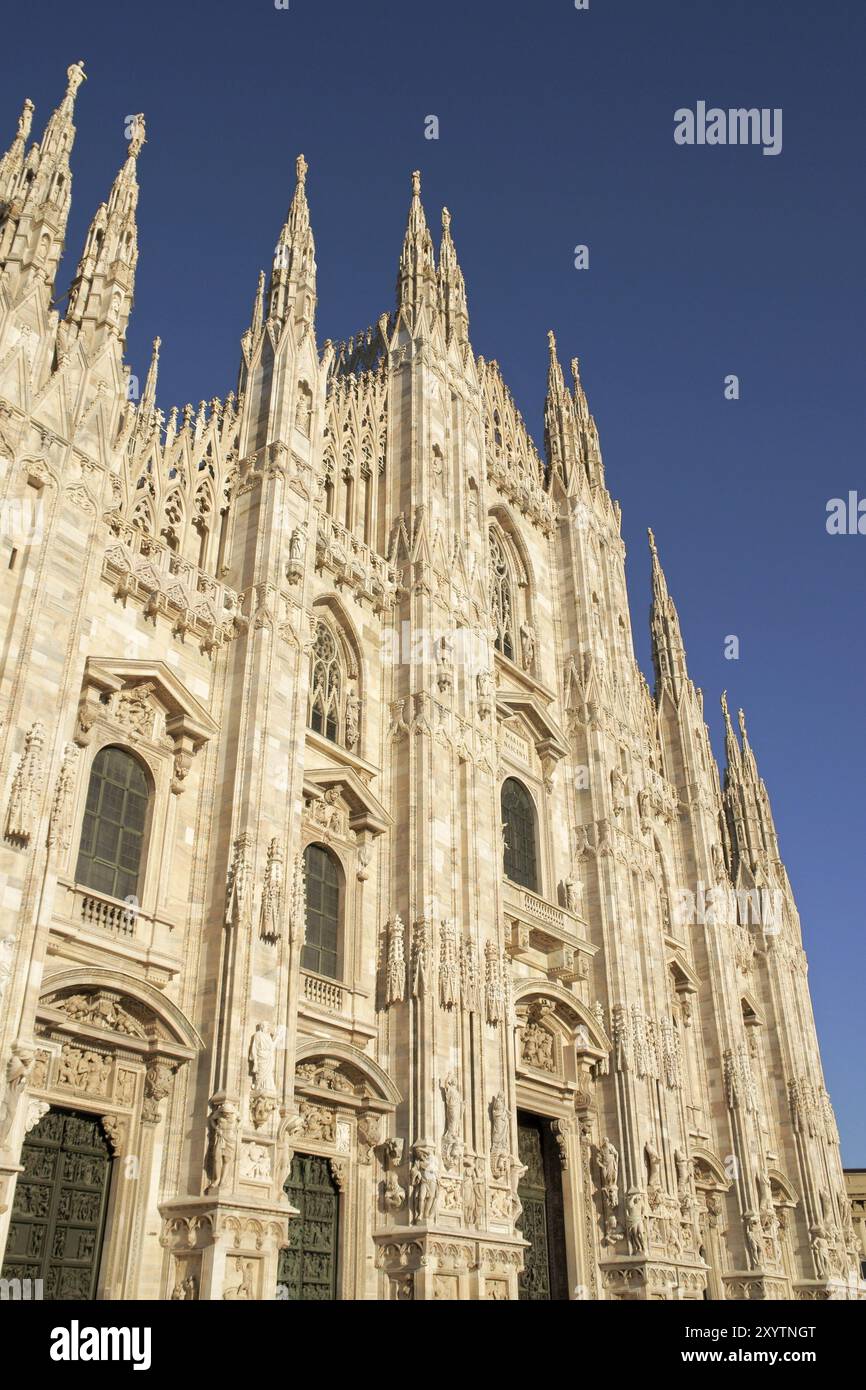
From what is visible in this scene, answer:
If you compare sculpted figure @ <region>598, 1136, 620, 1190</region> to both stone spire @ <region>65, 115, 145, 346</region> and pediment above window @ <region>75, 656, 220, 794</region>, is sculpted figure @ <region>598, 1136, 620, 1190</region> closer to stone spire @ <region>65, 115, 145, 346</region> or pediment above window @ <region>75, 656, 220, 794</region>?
pediment above window @ <region>75, 656, 220, 794</region>

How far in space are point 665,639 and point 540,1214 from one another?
21.0 m

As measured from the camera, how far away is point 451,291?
33.1 m

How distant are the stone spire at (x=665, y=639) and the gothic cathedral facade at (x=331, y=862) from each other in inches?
178

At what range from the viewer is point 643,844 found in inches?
1262

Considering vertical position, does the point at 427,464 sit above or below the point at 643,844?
above

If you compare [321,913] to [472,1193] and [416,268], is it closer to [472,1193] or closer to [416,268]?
[472,1193]

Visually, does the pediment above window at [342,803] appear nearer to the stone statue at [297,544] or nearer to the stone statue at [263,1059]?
the stone statue at [297,544]

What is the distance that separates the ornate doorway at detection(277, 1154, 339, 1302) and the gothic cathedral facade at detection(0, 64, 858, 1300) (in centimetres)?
7

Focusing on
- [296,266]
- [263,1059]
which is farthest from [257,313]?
[263,1059]

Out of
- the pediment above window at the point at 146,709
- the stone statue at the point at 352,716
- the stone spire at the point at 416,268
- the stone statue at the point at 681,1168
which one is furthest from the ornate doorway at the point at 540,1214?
the stone spire at the point at 416,268
